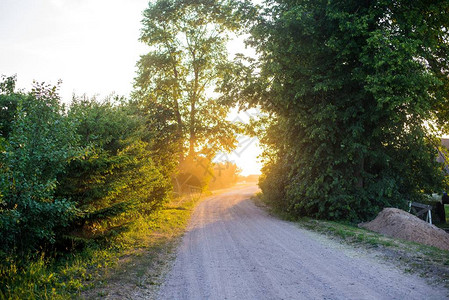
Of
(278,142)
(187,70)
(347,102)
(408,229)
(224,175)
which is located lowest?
(408,229)

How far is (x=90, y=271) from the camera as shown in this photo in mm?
7320

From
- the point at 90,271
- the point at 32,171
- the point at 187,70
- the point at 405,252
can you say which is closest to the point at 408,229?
the point at 405,252

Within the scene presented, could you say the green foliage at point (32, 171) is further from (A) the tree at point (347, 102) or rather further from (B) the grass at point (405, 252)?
(A) the tree at point (347, 102)

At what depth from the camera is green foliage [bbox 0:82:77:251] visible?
6.09m

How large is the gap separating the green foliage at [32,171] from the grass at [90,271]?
69 centimetres

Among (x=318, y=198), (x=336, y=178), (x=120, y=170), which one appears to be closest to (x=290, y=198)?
(x=318, y=198)

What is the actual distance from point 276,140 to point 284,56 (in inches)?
192

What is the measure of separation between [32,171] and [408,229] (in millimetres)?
12758

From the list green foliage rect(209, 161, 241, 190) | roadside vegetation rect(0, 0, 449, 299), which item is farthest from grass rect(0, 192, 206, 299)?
green foliage rect(209, 161, 241, 190)

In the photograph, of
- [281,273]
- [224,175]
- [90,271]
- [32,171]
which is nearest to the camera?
[32,171]

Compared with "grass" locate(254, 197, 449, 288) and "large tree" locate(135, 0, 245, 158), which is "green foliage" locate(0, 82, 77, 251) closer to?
"grass" locate(254, 197, 449, 288)

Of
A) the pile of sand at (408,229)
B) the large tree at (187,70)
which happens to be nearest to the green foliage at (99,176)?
the pile of sand at (408,229)

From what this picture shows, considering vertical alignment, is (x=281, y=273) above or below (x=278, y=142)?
below

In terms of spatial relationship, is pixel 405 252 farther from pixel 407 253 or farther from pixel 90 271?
pixel 90 271
